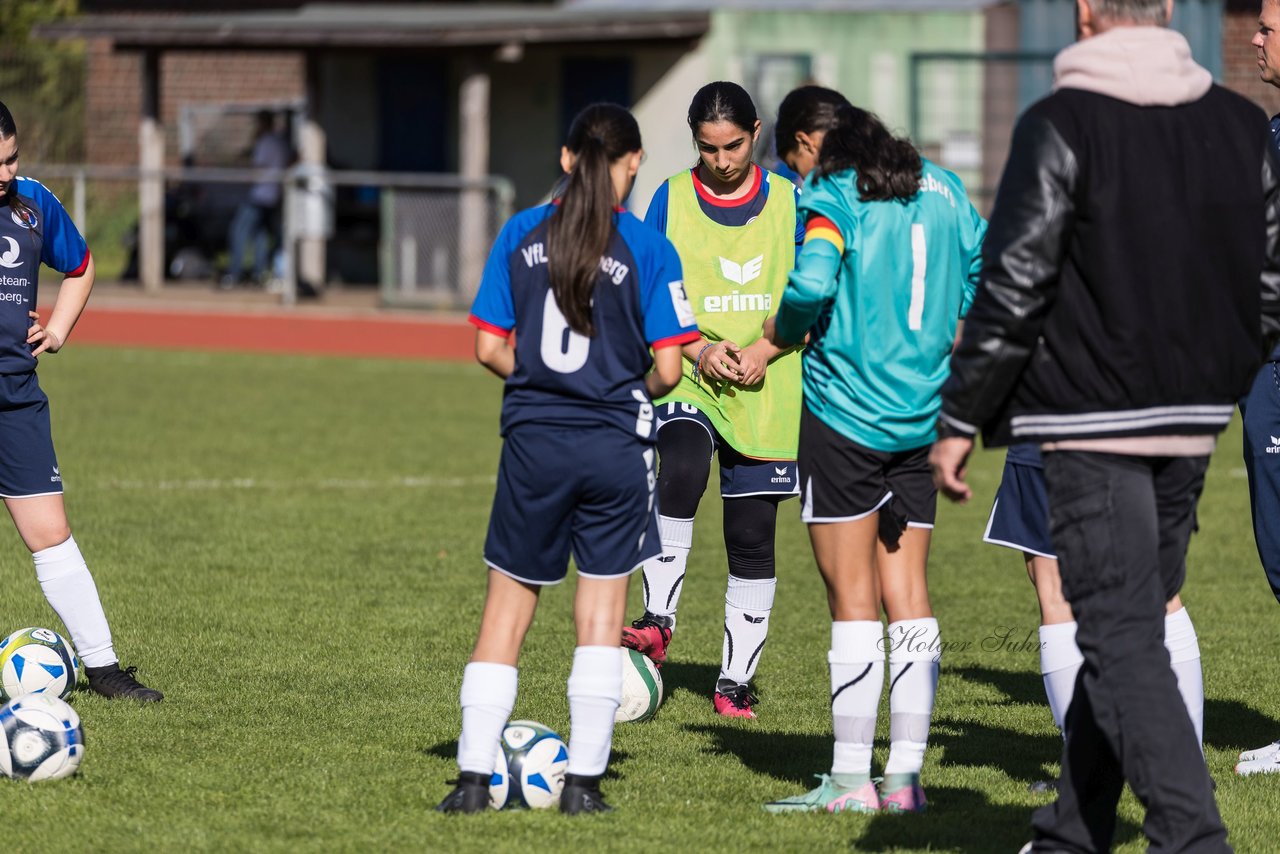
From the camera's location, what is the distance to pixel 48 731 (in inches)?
202

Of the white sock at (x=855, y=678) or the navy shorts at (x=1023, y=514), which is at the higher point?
the navy shorts at (x=1023, y=514)

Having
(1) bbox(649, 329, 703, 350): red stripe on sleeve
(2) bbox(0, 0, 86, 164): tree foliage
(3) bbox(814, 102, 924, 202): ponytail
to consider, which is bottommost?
(1) bbox(649, 329, 703, 350): red stripe on sleeve

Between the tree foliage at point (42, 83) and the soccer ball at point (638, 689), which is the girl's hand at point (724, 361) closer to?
the soccer ball at point (638, 689)

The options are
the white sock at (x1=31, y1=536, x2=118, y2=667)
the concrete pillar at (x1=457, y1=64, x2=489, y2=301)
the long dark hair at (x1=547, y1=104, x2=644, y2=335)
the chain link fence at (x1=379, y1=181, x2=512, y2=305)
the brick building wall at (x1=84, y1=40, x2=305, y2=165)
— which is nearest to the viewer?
the long dark hair at (x1=547, y1=104, x2=644, y2=335)

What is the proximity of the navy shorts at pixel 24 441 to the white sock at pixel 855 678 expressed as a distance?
9.04ft

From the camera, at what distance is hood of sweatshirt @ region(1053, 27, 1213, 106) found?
156 inches

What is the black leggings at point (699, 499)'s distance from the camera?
20.7 feet

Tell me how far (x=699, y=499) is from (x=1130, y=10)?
282cm

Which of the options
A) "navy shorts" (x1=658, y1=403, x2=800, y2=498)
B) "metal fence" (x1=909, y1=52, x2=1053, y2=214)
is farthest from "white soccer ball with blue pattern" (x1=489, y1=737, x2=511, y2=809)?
"metal fence" (x1=909, y1=52, x2=1053, y2=214)

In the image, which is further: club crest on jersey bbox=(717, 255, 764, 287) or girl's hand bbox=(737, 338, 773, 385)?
club crest on jersey bbox=(717, 255, 764, 287)

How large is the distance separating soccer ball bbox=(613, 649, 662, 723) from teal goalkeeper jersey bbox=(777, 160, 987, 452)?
5.15 ft

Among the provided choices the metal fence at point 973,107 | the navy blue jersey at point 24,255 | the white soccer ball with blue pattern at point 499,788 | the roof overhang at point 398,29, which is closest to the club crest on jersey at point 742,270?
the white soccer ball with blue pattern at point 499,788

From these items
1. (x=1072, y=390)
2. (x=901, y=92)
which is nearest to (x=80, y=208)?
(x=901, y=92)

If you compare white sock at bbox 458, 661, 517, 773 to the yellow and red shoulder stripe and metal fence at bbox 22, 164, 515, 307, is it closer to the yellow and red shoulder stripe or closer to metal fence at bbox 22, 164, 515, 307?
the yellow and red shoulder stripe
